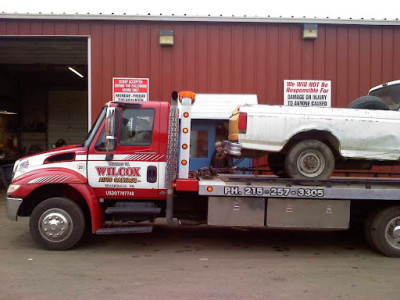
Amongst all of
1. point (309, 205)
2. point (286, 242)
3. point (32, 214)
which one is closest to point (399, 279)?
point (309, 205)

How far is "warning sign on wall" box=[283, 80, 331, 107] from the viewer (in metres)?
Result: 11.4

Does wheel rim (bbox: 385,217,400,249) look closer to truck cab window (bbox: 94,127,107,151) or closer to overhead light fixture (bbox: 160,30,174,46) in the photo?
truck cab window (bbox: 94,127,107,151)

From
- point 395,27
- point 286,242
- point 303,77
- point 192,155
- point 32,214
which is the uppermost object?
point 395,27

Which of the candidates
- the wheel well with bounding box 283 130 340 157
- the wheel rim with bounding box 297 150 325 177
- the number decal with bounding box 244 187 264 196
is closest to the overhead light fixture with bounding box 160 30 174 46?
the wheel well with bounding box 283 130 340 157

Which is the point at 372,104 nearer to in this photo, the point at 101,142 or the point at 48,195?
the point at 101,142

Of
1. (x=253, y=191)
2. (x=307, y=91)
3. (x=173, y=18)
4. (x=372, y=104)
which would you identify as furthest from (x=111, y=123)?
(x=307, y=91)

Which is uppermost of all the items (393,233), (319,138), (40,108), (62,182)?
(40,108)

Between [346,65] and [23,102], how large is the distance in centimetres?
1748

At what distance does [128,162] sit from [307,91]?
7.34 meters

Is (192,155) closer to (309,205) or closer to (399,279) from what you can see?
(309,205)

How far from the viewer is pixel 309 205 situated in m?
5.86

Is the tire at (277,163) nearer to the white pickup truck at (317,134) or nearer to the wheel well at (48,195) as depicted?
the white pickup truck at (317,134)

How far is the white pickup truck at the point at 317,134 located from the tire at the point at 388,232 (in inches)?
34.2

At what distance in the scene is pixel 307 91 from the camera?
11.4m
